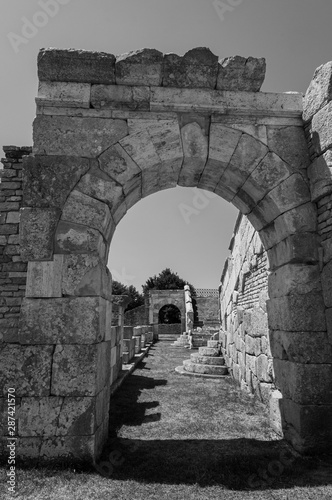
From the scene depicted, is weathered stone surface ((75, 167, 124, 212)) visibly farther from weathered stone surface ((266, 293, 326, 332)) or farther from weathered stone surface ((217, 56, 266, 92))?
weathered stone surface ((266, 293, 326, 332))

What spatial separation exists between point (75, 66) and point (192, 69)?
1.44 metres

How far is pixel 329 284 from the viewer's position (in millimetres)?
3855

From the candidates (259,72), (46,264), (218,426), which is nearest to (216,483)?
(218,426)

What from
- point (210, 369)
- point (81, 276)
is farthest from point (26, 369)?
point (210, 369)

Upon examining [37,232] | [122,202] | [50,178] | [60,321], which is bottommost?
[60,321]

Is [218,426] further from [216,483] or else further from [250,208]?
[250,208]

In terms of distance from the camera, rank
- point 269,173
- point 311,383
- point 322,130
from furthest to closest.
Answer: point 269,173
point 322,130
point 311,383

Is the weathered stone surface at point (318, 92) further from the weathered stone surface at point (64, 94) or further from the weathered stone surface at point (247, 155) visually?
the weathered stone surface at point (64, 94)

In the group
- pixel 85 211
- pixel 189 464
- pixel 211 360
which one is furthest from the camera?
pixel 211 360

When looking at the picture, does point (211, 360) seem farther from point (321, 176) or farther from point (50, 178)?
point (50, 178)

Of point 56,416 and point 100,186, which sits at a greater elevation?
point 100,186

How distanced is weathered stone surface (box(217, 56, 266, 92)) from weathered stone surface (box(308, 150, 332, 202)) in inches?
49.1

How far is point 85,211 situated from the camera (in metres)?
3.88

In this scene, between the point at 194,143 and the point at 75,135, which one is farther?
the point at 194,143
